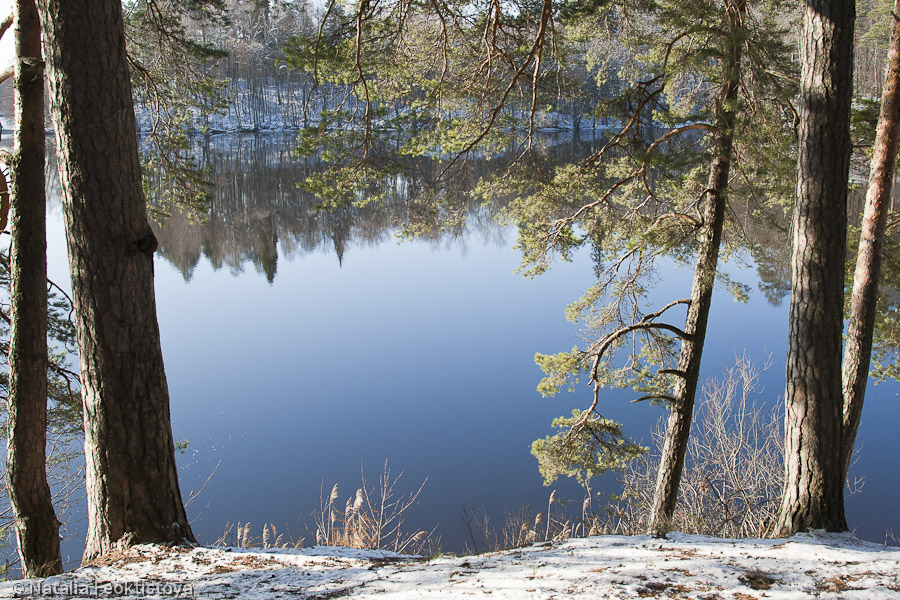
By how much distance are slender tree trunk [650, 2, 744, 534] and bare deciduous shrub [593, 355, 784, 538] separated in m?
2.12

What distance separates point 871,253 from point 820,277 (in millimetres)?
2484

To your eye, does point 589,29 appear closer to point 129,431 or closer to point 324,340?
point 129,431

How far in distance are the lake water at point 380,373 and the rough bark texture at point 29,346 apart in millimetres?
4536

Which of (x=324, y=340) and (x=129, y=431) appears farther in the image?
(x=324, y=340)

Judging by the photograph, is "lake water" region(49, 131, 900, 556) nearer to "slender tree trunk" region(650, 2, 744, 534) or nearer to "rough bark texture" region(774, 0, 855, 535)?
"slender tree trunk" region(650, 2, 744, 534)

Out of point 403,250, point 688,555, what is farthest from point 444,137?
point 403,250

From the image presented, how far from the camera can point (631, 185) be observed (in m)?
6.56

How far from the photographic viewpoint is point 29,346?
3947mm

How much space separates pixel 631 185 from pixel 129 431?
5193 mm

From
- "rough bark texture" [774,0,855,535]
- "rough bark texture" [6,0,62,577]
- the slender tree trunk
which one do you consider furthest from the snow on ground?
the slender tree trunk

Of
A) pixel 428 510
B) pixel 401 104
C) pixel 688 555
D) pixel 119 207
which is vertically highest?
pixel 401 104

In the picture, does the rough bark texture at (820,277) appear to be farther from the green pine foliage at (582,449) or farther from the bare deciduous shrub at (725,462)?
the bare deciduous shrub at (725,462)

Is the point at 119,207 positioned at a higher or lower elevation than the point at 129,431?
higher

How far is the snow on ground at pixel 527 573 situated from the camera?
236 cm
